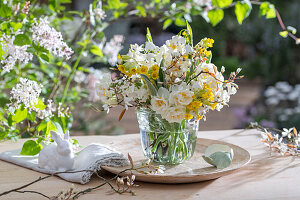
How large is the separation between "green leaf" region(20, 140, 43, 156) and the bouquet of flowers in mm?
267

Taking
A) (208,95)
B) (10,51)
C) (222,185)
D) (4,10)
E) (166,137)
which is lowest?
(222,185)

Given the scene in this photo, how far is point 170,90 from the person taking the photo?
1.00m

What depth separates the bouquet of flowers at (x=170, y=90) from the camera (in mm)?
979

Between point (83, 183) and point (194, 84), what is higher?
point (194, 84)

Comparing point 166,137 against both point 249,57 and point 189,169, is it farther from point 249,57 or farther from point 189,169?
point 249,57

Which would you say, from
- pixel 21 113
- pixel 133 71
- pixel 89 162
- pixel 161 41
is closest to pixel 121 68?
pixel 133 71

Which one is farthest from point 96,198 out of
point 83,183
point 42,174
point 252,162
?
point 252,162

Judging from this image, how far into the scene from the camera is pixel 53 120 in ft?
4.19

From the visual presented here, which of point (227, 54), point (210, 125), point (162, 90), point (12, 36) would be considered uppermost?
point (227, 54)

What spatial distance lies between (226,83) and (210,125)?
347cm

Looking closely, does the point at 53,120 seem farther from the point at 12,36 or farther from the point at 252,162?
the point at 252,162

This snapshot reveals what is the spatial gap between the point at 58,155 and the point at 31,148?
153 millimetres

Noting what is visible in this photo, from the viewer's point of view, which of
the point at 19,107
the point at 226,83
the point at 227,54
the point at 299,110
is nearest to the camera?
the point at 226,83

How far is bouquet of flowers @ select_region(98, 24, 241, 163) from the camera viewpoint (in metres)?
0.98
